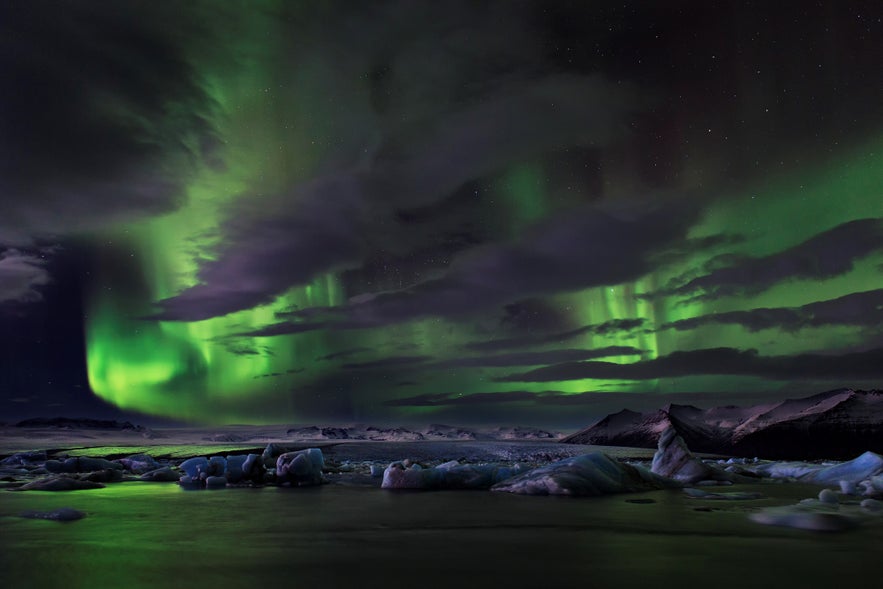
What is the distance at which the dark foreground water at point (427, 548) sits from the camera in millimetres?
5137

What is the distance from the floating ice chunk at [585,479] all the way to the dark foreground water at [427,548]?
168 cm

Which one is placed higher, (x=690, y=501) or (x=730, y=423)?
(x=690, y=501)

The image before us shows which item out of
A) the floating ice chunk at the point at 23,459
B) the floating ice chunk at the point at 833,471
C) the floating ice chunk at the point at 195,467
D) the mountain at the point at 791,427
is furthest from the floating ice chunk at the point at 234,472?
the mountain at the point at 791,427

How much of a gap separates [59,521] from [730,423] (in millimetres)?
46315

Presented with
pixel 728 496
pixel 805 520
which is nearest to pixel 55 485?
pixel 728 496

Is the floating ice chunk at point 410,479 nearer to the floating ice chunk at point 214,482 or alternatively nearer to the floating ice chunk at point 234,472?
the floating ice chunk at point 234,472

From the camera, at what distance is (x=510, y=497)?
13.3 m

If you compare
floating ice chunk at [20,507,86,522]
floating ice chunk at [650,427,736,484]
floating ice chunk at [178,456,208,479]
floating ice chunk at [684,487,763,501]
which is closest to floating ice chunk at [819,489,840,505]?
floating ice chunk at [684,487,763,501]

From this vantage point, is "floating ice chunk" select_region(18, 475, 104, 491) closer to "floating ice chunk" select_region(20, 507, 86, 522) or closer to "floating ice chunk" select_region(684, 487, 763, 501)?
"floating ice chunk" select_region(20, 507, 86, 522)

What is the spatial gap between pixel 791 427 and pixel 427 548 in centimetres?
4061

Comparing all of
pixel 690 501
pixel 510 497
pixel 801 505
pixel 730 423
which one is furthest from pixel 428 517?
pixel 730 423

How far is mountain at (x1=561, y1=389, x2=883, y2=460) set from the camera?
35.5m

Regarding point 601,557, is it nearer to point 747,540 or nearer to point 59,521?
point 747,540

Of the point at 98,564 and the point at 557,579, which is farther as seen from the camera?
the point at 98,564
